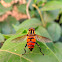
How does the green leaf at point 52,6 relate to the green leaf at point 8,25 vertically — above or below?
above

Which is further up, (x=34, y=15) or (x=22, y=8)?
(x=22, y=8)

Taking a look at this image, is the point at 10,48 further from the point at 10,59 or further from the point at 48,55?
the point at 48,55

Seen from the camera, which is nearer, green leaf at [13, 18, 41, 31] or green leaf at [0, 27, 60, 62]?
green leaf at [0, 27, 60, 62]

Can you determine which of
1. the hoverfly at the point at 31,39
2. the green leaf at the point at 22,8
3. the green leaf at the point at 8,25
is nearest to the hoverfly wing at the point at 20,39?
the hoverfly at the point at 31,39

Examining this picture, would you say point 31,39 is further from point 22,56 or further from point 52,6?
point 52,6

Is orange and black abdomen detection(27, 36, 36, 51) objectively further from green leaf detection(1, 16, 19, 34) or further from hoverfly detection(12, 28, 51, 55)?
green leaf detection(1, 16, 19, 34)

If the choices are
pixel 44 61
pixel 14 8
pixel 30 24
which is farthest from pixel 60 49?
pixel 14 8

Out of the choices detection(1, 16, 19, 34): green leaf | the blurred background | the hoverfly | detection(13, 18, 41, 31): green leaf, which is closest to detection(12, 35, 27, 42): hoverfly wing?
the hoverfly

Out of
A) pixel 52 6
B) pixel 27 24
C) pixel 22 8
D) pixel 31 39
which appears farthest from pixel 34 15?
pixel 31 39

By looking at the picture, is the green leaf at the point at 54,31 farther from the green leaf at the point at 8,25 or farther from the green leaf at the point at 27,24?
the green leaf at the point at 8,25

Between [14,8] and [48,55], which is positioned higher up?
[14,8]

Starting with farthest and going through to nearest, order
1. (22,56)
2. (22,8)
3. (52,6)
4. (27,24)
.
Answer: (22,8), (52,6), (27,24), (22,56)
